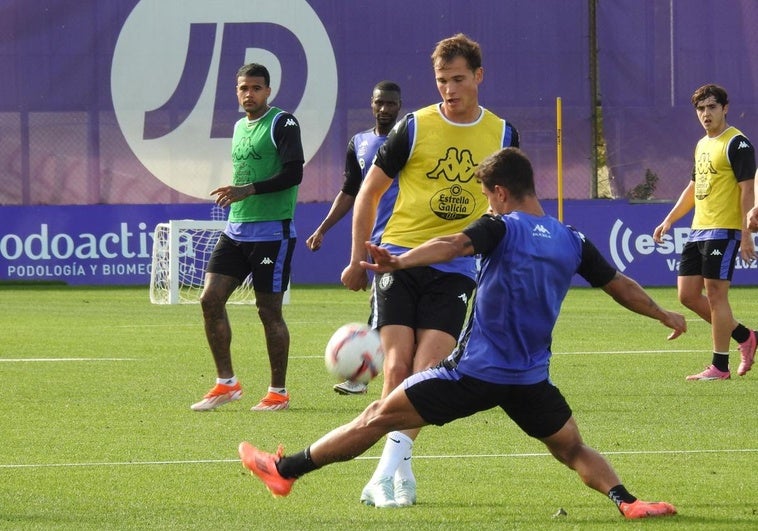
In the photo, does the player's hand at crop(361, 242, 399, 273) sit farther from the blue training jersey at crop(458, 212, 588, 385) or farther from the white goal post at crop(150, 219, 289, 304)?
the white goal post at crop(150, 219, 289, 304)

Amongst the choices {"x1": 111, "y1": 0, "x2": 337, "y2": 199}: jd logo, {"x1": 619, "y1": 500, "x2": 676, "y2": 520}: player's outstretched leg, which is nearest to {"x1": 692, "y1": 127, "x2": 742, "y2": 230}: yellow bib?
{"x1": 619, "y1": 500, "x2": 676, "y2": 520}: player's outstretched leg

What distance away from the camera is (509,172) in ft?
18.8

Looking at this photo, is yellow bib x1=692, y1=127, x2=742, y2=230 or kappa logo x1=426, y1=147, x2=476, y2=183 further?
yellow bib x1=692, y1=127, x2=742, y2=230

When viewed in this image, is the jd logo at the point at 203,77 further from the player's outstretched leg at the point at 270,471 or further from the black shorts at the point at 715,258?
the player's outstretched leg at the point at 270,471

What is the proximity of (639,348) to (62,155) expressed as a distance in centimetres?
1357

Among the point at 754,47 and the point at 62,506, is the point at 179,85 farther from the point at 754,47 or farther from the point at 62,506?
the point at 62,506

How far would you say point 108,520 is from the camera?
235 inches

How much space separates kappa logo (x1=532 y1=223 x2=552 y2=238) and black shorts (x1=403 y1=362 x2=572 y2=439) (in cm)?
61

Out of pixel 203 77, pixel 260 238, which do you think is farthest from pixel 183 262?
pixel 260 238

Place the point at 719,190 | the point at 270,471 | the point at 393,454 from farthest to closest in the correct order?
the point at 719,190 → the point at 393,454 → the point at 270,471

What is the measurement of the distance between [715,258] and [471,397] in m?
6.31

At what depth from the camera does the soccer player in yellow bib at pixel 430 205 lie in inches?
269

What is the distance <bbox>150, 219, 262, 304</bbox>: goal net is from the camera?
21.1m

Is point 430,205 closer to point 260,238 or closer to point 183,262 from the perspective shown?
point 260,238
